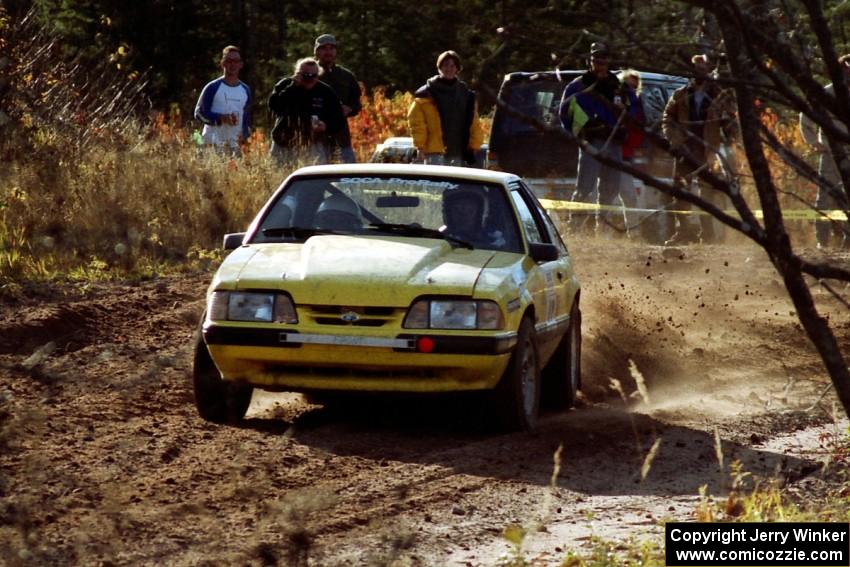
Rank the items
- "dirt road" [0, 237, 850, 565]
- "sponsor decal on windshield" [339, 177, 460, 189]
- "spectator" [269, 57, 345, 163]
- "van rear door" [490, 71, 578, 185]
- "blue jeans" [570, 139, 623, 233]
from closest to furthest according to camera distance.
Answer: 1. "dirt road" [0, 237, 850, 565]
2. "sponsor decal on windshield" [339, 177, 460, 189]
3. "spectator" [269, 57, 345, 163]
4. "blue jeans" [570, 139, 623, 233]
5. "van rear door" [490, 71, 578, 185]

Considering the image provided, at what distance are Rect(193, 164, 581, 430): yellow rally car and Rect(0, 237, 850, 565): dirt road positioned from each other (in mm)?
286

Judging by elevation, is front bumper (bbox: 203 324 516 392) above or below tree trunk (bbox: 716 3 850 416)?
below

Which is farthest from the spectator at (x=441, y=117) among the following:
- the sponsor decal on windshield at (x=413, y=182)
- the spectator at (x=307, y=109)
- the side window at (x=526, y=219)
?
the sponsor decal on windshield at (x=413, y=182)

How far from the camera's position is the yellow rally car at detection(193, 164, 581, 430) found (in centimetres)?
878

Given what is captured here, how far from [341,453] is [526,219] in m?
2.55

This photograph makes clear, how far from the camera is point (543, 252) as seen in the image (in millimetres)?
9805

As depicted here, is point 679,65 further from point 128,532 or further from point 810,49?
point 128,532

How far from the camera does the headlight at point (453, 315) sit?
28.8ft

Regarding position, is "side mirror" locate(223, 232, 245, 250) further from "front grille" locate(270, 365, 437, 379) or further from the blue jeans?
the blue jeans

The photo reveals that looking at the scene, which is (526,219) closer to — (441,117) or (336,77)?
(441,117)

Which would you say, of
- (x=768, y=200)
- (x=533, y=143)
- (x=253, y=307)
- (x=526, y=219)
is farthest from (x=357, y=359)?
(x=533, y=143)

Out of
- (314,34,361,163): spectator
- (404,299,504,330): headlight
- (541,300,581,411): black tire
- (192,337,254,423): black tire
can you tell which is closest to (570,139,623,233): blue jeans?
(314,34,361,163): spectator

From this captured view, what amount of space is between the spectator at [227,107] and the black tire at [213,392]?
9.30 m

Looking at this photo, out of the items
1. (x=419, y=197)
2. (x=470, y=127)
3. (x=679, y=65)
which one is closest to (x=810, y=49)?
(x=679, y=65)
